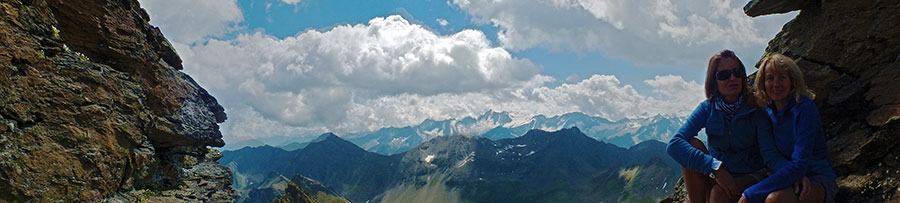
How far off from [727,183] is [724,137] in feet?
A: 3.72

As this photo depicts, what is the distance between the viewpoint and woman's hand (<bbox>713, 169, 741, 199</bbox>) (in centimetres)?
815

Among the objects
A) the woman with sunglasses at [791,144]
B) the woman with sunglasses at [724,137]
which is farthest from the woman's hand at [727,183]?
the woman with sunglasses at [791,144]

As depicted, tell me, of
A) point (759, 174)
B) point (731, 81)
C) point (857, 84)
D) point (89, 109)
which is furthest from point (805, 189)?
point (89, 109)

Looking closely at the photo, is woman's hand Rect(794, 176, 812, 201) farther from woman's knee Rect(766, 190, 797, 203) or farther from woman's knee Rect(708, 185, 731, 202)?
woman's knee Rect(708, 185, 731, 202)

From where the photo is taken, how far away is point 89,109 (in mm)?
17109

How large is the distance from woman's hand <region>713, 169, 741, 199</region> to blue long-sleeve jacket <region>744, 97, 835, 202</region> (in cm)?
31

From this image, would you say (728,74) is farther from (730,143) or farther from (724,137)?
(730,143)

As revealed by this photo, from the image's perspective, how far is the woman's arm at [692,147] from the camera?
8.48m

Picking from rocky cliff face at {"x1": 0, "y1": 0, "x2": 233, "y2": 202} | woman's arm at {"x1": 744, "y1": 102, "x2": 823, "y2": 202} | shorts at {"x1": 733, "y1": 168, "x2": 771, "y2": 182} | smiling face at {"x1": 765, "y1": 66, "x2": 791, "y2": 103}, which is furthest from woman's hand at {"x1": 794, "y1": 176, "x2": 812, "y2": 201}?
rocky cliff face at {"x1": 0, "y1": 0, "x2": 233, "y2": 202}

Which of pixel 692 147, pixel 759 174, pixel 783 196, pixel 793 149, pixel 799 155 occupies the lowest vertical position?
pixel 783 196

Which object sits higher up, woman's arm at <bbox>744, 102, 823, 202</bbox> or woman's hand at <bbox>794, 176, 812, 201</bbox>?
woman's arm at <bbox>744, 102, 823, 202</bbox>

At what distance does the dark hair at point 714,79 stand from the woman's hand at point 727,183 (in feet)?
5.91

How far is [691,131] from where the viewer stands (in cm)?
912

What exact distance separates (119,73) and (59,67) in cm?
465
